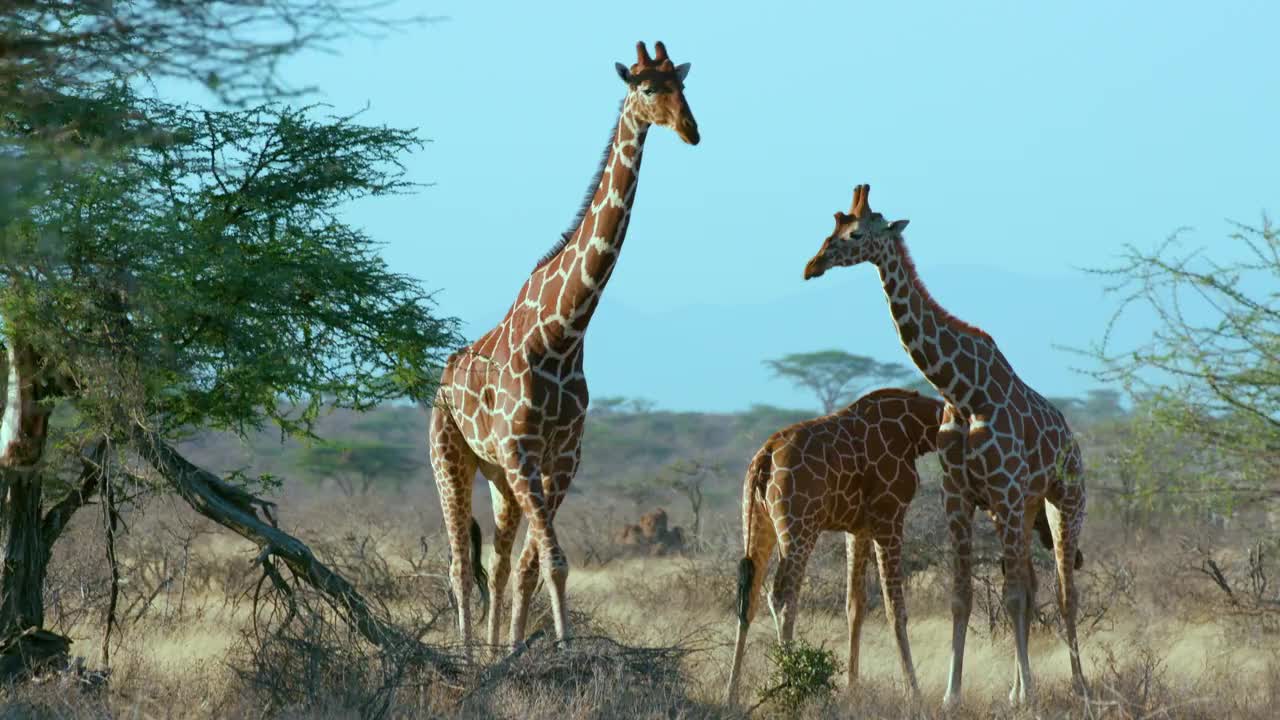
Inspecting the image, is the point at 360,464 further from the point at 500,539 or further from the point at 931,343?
the point at 931,343

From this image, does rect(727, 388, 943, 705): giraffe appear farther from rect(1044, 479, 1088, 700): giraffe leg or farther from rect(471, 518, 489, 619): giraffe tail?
rect(471, 518, 489, 619): giraffe tail

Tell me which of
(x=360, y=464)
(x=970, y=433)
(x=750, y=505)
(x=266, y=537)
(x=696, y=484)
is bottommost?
(x=266, y=537)

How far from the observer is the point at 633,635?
10211 millimetres

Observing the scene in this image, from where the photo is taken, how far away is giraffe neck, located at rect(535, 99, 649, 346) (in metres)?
8.38

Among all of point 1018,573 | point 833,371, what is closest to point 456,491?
point 1018,573

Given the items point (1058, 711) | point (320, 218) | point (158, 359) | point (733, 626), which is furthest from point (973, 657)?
point (158, 359)

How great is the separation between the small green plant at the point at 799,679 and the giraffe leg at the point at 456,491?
2.34 meters

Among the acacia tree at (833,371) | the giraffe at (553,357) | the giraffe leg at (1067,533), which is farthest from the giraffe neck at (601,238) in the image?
the acacia tree at (833,371)

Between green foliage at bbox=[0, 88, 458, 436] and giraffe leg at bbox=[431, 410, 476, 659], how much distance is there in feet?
2.34

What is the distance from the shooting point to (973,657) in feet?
35.2

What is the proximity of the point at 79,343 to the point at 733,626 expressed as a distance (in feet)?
19.9

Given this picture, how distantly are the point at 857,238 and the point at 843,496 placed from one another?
5.07 feet

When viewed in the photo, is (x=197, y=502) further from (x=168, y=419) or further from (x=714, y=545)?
(x=714, y=545)

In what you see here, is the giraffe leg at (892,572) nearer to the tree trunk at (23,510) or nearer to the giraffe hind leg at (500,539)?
the giraffe hind leg at (500,539)
